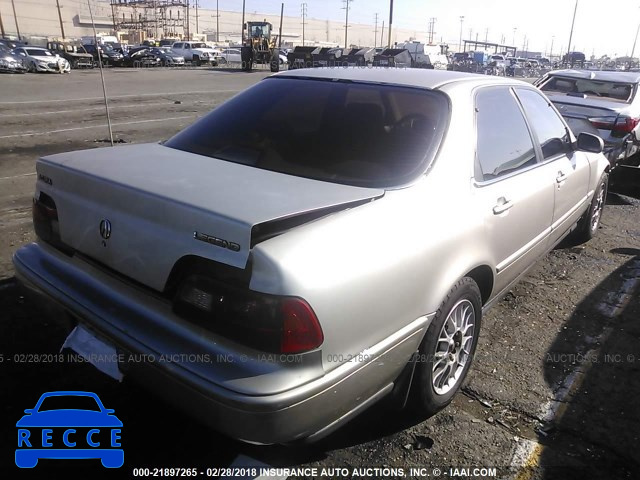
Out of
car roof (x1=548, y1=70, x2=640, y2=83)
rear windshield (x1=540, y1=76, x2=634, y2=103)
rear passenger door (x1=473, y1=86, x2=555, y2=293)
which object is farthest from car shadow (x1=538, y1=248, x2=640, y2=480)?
car roof (x1=548, y1=70, x2=640, y2=83)

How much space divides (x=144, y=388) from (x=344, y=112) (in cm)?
177

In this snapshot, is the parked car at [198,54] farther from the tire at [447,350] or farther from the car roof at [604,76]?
the tire at [447,350]

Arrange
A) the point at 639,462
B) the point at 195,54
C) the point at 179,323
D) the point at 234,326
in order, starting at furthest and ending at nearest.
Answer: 1. the point at 195,54
2. the point at 639,462
3. the point at 179,323
4. the point at 234,326

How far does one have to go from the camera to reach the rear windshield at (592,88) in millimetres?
8203

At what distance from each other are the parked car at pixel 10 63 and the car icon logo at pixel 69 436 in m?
31.1

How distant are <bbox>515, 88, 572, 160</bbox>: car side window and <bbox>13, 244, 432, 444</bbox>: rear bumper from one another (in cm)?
201

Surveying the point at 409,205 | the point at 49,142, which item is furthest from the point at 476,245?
the point at 49,142

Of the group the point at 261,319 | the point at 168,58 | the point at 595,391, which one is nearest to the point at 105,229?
the point at 261,319

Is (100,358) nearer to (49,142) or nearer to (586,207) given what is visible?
(586,207)

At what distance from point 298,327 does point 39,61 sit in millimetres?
32048

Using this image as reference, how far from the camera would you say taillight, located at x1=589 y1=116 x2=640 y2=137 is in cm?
721

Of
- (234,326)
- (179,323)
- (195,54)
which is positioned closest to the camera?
(234,326)

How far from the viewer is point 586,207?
4.85 metres

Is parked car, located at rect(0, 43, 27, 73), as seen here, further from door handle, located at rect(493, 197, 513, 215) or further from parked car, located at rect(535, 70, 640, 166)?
door handle, located at rect(493, 197, 513, 215)
